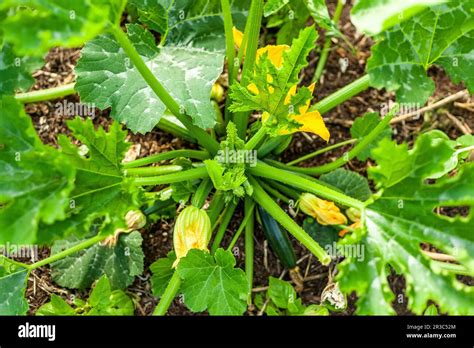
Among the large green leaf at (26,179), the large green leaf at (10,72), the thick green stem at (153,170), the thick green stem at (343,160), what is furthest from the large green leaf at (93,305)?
the thick green stem at (343,160)

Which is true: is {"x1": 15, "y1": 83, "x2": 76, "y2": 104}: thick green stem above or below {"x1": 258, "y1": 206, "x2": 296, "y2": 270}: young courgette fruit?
above

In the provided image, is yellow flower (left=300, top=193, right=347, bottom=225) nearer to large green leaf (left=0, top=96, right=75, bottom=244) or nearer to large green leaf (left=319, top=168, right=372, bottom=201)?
large green leaf (left=319, top=168, right=372, bottom=201)

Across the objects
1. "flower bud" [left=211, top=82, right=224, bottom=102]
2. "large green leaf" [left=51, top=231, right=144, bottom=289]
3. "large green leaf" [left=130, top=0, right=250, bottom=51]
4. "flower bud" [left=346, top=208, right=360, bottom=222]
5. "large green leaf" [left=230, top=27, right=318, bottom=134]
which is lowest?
"large green leaf" [left=51, top=231, right=144, bottom=289]

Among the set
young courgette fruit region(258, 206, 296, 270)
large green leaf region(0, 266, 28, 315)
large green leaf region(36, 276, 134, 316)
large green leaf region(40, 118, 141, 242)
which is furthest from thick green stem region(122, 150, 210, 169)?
large green leaf region(0, 266, 28, 315)

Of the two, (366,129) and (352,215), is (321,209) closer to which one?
(352,215)

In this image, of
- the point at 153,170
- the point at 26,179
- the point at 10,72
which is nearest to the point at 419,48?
the point at 153,170

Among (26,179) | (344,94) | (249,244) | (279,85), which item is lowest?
(249,244)

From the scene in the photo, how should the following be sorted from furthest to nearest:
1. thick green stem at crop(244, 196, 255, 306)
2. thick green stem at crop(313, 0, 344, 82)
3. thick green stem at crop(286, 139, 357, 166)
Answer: thick green stem at crop(313, 0, 344, 82), thick green stem at crop(286, 139, 357, 166), thick green stem at crop(244, 196, 255, 306)

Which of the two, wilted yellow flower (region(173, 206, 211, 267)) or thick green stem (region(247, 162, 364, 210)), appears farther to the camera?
wilted yellow flower (region(173, 206, 211, 267))
